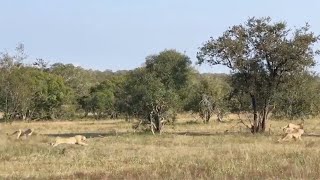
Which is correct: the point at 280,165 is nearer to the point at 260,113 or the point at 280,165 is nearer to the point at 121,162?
the point at 121,162

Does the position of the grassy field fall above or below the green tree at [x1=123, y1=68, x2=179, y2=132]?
below

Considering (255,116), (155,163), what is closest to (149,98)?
(255,116)

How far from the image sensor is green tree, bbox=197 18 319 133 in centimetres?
3828

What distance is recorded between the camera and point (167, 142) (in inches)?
1159

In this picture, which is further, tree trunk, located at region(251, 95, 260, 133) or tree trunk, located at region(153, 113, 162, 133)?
tree trunk, located at region(153, 113, 162, 133)

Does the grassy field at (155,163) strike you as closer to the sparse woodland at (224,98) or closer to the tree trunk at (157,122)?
the sparse woodland at (224,98)

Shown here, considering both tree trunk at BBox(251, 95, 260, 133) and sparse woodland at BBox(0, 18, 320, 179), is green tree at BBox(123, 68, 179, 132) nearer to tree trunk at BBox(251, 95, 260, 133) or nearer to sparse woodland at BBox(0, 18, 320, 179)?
sparse woodland at BBox(0, 18, 320, 179)

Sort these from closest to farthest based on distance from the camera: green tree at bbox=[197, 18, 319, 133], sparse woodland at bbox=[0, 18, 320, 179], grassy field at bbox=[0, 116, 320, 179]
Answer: grassy field at bbox=[0, 116, 320, 179]
sparse woodland at bbox=[0, 18, 320, 179]
green tree at bbox=[197, 18, 319, 133]

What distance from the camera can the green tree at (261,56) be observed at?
126 feet

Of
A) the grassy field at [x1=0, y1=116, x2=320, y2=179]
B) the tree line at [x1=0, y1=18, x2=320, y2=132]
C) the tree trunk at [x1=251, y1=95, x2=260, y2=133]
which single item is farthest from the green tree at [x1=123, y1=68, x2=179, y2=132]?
the grassy field at [x1=0, y1=116, x2=320, y2=179]

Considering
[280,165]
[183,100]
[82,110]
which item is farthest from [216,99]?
[280,165]

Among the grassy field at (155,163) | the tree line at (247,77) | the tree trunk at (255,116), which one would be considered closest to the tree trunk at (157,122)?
the tree line at (247,77)

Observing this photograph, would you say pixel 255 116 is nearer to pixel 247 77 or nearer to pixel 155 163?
pixel 247 77

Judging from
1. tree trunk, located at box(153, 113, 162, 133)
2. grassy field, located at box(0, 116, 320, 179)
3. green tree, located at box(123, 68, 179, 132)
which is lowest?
grassy field, located at box(0, 116, 320, 179)
